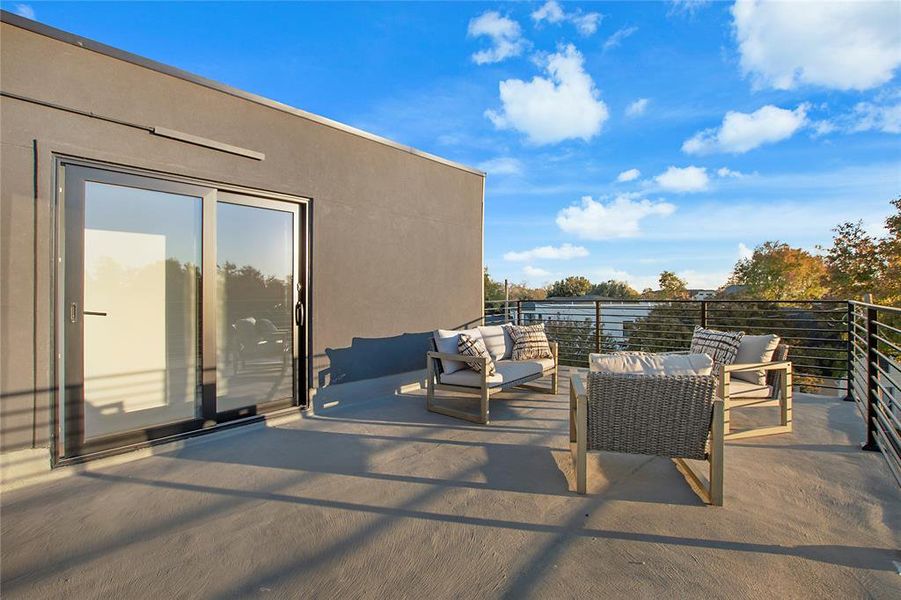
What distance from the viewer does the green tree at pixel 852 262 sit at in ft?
40.2

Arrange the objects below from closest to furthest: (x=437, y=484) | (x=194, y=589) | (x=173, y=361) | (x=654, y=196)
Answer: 1. (x=194, y=589)
2. (x=437, y=484)
3. (x=173, y=361)
4. (x=654, y=196)

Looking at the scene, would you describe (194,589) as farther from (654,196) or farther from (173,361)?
(654,196)

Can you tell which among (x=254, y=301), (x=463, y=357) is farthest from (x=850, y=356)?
(x=254, y=301)

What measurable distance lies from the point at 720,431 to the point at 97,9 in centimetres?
561

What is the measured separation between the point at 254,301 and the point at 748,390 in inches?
169

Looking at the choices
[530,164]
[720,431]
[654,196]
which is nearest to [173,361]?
[720,431]

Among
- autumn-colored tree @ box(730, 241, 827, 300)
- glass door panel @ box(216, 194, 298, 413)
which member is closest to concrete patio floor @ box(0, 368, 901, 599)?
glass door panel @ box(216, 194, 298, 413)

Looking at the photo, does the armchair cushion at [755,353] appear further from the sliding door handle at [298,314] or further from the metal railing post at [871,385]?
the sliding door handle at [298,314]

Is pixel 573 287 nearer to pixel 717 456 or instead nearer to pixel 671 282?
pixel 671 282

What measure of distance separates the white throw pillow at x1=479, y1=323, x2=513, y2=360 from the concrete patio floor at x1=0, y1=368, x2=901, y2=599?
170 centimetres

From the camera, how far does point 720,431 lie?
225 centimetres

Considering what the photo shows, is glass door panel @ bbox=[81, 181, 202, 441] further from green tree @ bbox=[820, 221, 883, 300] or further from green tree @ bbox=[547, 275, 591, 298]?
green tree @ bbox=[547, 275, 591, 298]

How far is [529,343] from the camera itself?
16.2ft

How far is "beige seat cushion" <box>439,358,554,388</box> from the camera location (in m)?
4.01
